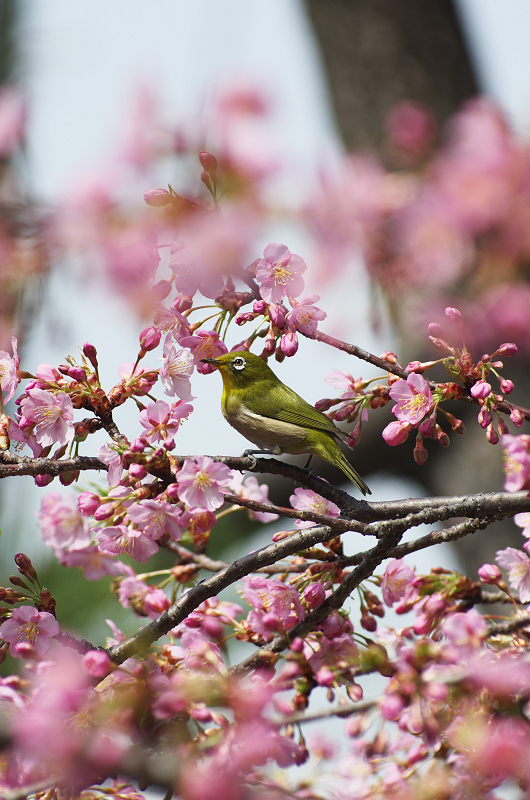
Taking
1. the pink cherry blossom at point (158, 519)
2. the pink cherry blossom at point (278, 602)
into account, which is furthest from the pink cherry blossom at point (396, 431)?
the pink cherry blossom at point (158, 519)

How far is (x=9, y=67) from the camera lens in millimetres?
6090

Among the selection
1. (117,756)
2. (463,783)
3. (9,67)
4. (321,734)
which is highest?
(9,67)

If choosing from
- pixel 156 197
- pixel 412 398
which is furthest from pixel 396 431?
pixel 156 197

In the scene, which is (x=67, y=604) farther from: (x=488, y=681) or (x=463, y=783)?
(x=488, y=681)

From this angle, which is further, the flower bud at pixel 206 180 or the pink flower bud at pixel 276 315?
the pink flower bud at pixel 276 315

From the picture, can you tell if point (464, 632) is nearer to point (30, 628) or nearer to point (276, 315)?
point (276, 315)

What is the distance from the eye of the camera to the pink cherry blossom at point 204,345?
2.24 m

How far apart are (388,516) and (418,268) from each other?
0.93 metres

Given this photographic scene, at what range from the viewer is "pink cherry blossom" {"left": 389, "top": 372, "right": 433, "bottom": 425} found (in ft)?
6.78

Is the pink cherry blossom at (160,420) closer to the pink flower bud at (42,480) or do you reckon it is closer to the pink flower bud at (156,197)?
the pink flower bud at (42,480)

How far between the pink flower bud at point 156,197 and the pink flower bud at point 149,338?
61 centimetres

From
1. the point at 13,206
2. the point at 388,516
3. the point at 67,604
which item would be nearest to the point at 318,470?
the point at 67,604

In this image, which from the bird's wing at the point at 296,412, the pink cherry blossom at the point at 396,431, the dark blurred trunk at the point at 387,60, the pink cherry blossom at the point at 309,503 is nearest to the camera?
the pink cherry blossom at the point at 396,431

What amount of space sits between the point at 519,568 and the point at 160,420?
4.40 feet
